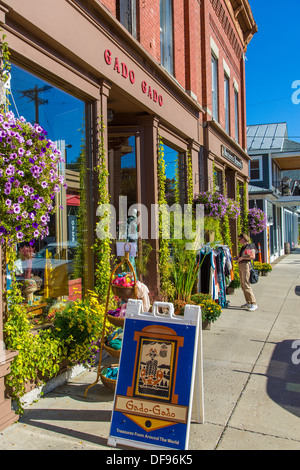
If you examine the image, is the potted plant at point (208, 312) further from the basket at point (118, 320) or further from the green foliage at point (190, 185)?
the green foliage at point (190, 185)

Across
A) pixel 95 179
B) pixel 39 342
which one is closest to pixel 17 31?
pixel 95 179

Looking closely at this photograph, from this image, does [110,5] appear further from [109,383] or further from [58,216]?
[109,383]

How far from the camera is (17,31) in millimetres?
4441

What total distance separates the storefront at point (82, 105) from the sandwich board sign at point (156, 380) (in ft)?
5.98

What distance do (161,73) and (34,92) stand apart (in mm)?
3786

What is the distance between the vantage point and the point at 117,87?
258 inches

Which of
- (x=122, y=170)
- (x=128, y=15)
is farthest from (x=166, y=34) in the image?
(x=122, y=170)

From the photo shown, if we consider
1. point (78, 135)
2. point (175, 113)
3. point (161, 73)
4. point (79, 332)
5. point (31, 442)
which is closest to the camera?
point (31, 442)

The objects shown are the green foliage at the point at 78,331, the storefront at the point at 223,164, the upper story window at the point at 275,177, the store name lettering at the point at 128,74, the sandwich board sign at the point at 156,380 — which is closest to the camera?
the sandwich board sign at the point at 156,380

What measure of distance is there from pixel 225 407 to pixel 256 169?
22.8 m

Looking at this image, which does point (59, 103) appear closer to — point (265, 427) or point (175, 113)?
point (175, 113)

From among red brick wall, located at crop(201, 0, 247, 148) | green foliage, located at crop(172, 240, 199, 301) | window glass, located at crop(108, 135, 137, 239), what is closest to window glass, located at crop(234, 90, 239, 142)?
red brick wall, located at crop(201, 0, 247, 148)

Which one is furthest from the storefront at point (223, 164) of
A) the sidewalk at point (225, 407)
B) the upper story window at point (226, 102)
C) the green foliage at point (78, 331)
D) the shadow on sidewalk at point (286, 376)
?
the green foliage at point (78, 331)

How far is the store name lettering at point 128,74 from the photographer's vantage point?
6.19 metres
